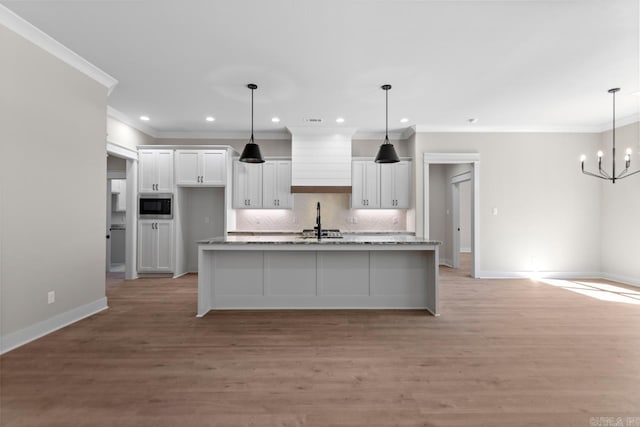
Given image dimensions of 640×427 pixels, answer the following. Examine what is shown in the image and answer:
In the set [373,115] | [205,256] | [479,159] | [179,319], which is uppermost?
[373,115]

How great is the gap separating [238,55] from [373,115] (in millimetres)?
2689

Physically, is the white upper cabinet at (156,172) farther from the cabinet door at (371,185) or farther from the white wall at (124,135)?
the cabinet door at (371,185)

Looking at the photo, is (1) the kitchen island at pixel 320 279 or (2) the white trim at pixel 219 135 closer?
(1) the kitchen island at pixel 320 279

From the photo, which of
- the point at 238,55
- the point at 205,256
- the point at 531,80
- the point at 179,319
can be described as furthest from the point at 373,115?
the point at 179,319

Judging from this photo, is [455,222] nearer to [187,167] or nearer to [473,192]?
[473,192]

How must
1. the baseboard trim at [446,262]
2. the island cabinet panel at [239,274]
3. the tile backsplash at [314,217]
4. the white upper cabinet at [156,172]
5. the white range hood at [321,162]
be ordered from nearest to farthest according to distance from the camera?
the island cabinet panel at [239,274]
the white upper cabinet at [156,172]
the white range hood at [321,162]
the tile backsplash at [314,217]
the baseboard trim at [446,262]

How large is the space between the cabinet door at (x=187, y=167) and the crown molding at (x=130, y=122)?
0.85m

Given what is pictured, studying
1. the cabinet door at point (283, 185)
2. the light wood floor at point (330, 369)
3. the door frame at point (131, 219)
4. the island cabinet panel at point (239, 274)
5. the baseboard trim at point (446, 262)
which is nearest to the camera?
the light wood floor at point (330, 369)

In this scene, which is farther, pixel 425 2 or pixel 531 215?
pixel 531 215

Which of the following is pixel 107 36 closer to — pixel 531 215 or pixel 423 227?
pixel 423 227

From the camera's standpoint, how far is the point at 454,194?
7.12 meters

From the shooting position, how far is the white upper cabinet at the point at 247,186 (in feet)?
20.6

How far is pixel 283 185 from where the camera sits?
6.30 meters

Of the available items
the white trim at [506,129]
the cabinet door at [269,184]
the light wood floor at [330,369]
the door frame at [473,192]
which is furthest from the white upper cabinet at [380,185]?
the light wood floor at [330,369]
